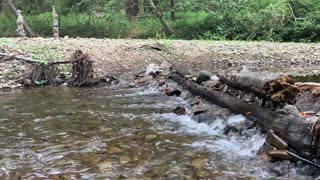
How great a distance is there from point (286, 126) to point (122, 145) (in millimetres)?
2335

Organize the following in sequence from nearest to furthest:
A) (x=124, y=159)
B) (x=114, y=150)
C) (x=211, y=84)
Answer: (x=124, y=159), (x=114, y=150), (x=211, y=84)

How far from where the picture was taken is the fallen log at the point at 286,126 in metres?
4.87

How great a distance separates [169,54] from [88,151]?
999cm

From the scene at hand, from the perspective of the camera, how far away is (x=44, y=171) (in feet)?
16.9

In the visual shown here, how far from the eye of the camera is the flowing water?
507cm

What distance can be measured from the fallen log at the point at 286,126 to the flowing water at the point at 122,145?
8.4 inches

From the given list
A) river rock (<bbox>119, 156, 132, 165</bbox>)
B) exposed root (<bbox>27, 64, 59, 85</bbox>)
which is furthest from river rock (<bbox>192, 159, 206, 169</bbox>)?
exposed root (<bbox>27, 64, 59, 85</bbox>)

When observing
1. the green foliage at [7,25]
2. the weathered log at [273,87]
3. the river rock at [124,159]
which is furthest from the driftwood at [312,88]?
the green foliage at [7,25]

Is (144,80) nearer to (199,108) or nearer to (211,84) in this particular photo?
(211,84)

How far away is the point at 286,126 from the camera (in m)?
5.45

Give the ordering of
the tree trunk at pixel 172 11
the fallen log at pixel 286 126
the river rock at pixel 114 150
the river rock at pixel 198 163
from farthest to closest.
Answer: the tree trunk at pixel 172 11
the river rock at pixel 114 150
the river rock at pixel 198 163
the fallen log at pixel 286 126

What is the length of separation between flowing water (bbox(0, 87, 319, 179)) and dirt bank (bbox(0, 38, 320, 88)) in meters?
4.83

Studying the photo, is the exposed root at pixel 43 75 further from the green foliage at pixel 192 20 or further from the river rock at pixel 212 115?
the green foliage at pixel 192 20

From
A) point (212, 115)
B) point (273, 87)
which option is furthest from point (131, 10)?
point (273, 87)
